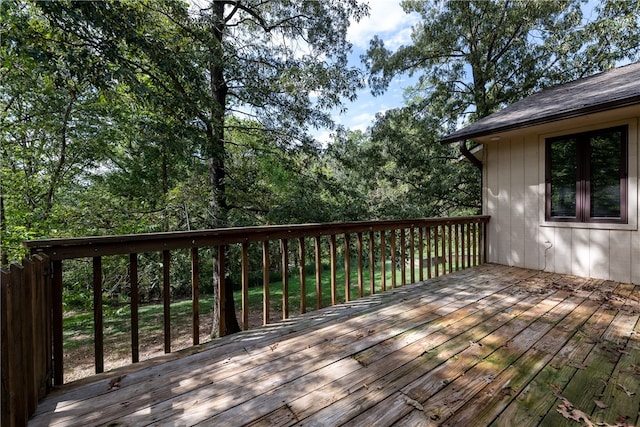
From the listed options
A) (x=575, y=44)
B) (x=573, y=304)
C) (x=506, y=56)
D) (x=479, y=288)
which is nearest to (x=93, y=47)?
(x=479, y=288)

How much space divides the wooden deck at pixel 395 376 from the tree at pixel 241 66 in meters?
3.14

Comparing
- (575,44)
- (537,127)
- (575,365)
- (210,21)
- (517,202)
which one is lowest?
(575,365)

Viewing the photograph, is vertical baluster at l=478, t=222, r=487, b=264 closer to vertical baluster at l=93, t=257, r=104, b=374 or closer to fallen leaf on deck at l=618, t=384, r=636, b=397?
fallen leaf on deck at l=618, t=384, r=636, b=397

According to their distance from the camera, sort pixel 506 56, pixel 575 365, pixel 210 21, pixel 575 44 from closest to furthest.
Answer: pixel 575 365 → pixel 210 21 → pixel 575 44 → pixel 506 56

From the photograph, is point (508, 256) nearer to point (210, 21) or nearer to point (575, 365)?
point (575, 365)

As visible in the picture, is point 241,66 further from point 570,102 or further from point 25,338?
point 570,102

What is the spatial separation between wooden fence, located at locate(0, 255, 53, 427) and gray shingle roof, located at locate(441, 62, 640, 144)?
5564 mm

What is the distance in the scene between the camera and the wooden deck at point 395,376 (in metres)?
1.49

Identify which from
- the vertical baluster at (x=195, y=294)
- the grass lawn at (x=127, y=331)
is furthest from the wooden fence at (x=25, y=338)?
the grass lawn at (x=127, y=331)

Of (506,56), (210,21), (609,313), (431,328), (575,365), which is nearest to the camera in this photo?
(575,365)

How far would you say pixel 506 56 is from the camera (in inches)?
305

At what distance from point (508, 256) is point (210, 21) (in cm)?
663

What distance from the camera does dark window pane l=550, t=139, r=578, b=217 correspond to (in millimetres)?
4363

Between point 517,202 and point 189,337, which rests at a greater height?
point 517,202
